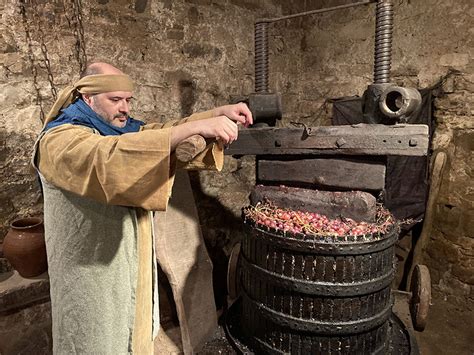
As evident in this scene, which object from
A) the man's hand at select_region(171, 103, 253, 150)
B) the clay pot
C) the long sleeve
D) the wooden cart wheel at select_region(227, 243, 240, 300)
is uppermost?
the man's hand at select_region(171, 103, 253, 150)

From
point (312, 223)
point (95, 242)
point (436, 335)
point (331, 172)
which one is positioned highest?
point (331, 172)

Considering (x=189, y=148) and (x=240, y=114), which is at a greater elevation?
(x=240, y=114)

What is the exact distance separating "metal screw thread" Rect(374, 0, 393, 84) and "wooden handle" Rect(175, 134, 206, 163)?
146 centimetres

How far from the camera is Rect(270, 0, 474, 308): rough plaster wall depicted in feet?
10.1

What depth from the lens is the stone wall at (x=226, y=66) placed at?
234 cm

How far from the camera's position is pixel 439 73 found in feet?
10.5

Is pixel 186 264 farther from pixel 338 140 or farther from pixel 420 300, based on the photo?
pixel 420 300

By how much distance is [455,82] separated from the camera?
3.12 meters

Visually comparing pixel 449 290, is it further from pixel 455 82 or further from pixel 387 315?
pixel 455 82

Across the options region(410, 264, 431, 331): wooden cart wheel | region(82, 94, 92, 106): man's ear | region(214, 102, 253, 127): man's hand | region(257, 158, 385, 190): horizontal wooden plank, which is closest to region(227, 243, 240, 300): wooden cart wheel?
region(257, 158, 385, 190): horizontal wooden plank

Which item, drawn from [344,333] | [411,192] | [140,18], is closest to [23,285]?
[344,333]

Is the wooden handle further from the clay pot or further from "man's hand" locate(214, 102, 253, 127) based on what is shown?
the clay pot

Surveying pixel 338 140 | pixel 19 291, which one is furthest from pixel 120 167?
pixel 19 291

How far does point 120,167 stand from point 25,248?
4.30 ft
